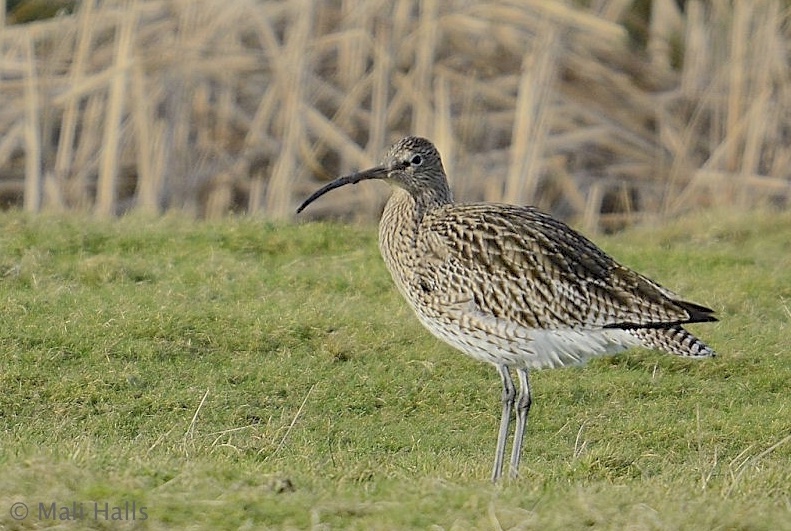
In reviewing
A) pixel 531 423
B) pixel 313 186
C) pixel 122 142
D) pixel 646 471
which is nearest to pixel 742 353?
pixel 531 423

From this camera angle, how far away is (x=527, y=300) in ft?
21.3

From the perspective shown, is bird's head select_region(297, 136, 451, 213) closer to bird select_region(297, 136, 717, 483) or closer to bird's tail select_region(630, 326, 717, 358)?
bird select_region(297, 136, 717, 483)

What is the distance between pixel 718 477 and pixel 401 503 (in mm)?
1810

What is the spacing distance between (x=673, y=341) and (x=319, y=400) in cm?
208

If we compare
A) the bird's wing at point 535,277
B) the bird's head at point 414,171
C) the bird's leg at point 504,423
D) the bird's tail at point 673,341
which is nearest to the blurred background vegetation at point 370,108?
the bird's head at point 414,171

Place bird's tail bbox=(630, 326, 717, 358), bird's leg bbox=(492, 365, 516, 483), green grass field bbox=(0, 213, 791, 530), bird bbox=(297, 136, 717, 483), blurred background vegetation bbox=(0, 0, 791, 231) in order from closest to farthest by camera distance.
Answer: green grass field bbox=(0, 213, 791, 530)
bird's leg bbox=(492, 365, 516, 483)
bird's tail bbox=(630, 326, 717, 358)
bird bbox=(297, 136, 717, 483)
blurred background vegetation bbox=(0, 0, 791, 231)

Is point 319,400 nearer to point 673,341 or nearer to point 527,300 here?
point 527,300

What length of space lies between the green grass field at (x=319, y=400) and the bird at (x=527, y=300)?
20.5 inches

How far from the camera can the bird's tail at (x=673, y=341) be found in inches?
247

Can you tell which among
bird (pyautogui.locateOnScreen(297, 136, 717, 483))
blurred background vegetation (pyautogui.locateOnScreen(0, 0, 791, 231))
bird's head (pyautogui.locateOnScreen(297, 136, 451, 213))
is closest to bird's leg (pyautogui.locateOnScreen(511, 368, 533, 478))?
bird (pyautogui.locateOnScreen(297, 136, 717, 483))

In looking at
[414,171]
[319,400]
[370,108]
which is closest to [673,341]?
[414,171]

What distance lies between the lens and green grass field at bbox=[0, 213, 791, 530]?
4992 millimetres

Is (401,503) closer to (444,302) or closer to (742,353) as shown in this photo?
(444,302)

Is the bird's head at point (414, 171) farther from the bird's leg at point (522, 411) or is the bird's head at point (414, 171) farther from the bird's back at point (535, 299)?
the bird's leg at point (522, 411)
